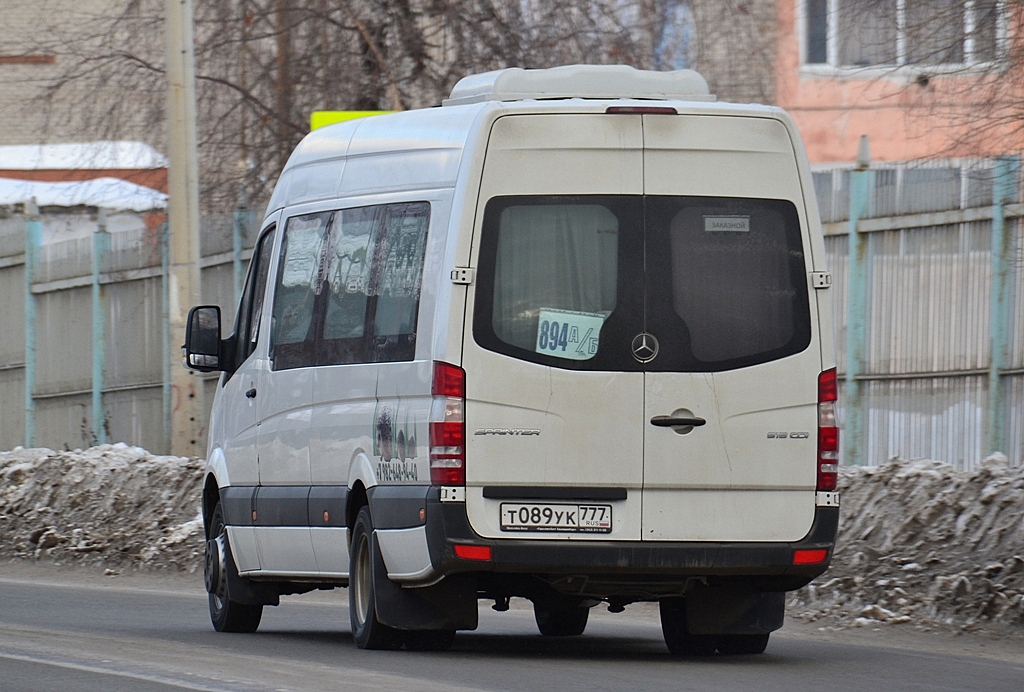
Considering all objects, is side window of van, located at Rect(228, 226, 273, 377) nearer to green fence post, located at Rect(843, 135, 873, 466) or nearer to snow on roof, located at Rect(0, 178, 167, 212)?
green fence post, located at Rect(843, 135, 873, 466)

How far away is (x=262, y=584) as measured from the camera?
11.2 m

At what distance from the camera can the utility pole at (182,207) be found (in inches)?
647

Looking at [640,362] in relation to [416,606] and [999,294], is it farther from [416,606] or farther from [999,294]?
[999,294]

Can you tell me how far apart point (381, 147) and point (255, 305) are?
1749 mm

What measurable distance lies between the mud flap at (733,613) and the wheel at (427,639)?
3.76 feet

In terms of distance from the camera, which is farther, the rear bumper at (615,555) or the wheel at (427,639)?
the wheel at (427,639)

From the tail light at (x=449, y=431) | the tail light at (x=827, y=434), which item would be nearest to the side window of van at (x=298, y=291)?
the tail light at (x=449, y=431)

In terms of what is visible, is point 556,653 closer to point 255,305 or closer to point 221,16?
point 255,305

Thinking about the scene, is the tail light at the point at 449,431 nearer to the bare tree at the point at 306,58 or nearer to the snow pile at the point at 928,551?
the snow pile at the point at 928,551

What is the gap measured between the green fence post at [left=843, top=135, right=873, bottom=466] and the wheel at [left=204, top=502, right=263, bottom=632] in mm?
4281

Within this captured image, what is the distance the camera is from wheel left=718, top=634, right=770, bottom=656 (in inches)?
385

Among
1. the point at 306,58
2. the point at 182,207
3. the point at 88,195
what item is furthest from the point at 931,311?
the point at 88,195

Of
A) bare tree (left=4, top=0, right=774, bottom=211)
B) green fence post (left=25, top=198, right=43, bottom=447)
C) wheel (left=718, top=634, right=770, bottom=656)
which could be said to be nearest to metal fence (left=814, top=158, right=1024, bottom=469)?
wheel (left=718, top=634, right=770, bottom=656)

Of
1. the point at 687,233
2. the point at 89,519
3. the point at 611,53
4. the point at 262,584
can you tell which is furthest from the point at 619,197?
the point at 611,53
